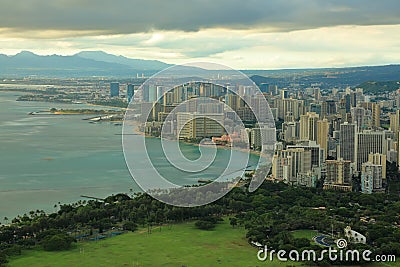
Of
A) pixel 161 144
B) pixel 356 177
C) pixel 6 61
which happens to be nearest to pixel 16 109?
pixel 161 144

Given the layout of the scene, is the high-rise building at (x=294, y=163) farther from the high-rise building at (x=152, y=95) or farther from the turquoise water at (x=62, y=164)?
the high-rise building at (x=152, y=95)

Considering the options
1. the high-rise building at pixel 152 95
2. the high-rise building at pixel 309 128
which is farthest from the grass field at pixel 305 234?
the high-rise building at pixel 152 95

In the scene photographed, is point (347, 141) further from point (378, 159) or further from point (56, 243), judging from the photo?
point (56, 243)

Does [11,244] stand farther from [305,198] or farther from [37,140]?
[37,140]

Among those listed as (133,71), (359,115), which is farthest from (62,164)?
(133,71)

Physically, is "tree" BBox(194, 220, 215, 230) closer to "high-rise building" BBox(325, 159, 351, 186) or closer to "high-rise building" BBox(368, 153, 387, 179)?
"high-rise building" BBox(325, 159, 351, 186)

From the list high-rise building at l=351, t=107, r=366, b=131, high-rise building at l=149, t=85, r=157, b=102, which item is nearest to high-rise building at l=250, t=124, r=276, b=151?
high-rise building at l=149, t=85, r=157, b=102
